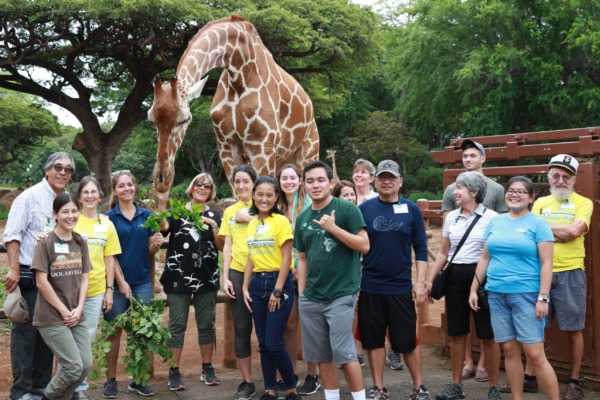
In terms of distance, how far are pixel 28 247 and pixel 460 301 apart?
3231 mm

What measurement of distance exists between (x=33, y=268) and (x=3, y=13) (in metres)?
14.0

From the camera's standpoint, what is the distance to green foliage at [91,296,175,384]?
4773mm

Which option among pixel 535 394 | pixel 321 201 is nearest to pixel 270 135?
pixel 321 201

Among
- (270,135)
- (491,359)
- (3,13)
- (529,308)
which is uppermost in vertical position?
(3,13)

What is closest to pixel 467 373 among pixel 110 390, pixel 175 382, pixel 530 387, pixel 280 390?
pixel 530 387

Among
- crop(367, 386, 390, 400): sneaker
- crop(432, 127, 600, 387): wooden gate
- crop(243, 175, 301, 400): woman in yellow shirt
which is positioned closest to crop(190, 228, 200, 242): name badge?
crop(243, 175, 301, 400): woman in yellow shirt

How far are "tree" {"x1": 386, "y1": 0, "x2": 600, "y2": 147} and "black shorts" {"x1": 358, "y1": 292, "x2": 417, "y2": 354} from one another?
A: 51.7 ft

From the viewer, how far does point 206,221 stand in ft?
17.6

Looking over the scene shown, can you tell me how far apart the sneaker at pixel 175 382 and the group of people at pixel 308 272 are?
0.02 m

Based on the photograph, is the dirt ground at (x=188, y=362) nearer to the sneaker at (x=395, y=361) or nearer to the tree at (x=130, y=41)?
the sneaker at (x=395, y=361)

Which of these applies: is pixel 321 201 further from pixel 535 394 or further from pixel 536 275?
pixel 535 394

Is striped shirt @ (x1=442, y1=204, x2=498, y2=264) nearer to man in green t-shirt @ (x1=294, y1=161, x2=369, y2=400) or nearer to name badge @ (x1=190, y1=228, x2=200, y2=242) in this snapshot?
man in green t-shirt @ (x1=294, y1=161, x2=369, y2=400)

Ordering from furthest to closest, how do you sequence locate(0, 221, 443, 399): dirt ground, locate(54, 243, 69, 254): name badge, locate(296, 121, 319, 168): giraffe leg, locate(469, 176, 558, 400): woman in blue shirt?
locate(296, 121, 319, 168): giraffe leg < locate(0, 221, 443, 399): dirt ground < locate(469, 176, 558, 400): woman in blue shirt < locate(54, 243, 69, 254): name badge

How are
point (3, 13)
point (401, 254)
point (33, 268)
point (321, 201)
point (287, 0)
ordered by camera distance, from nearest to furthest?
1. point (33, 268)
2. point (321, 201)
3. point (401, 254)
4. point (3, 13)
5. point (287, 0)
